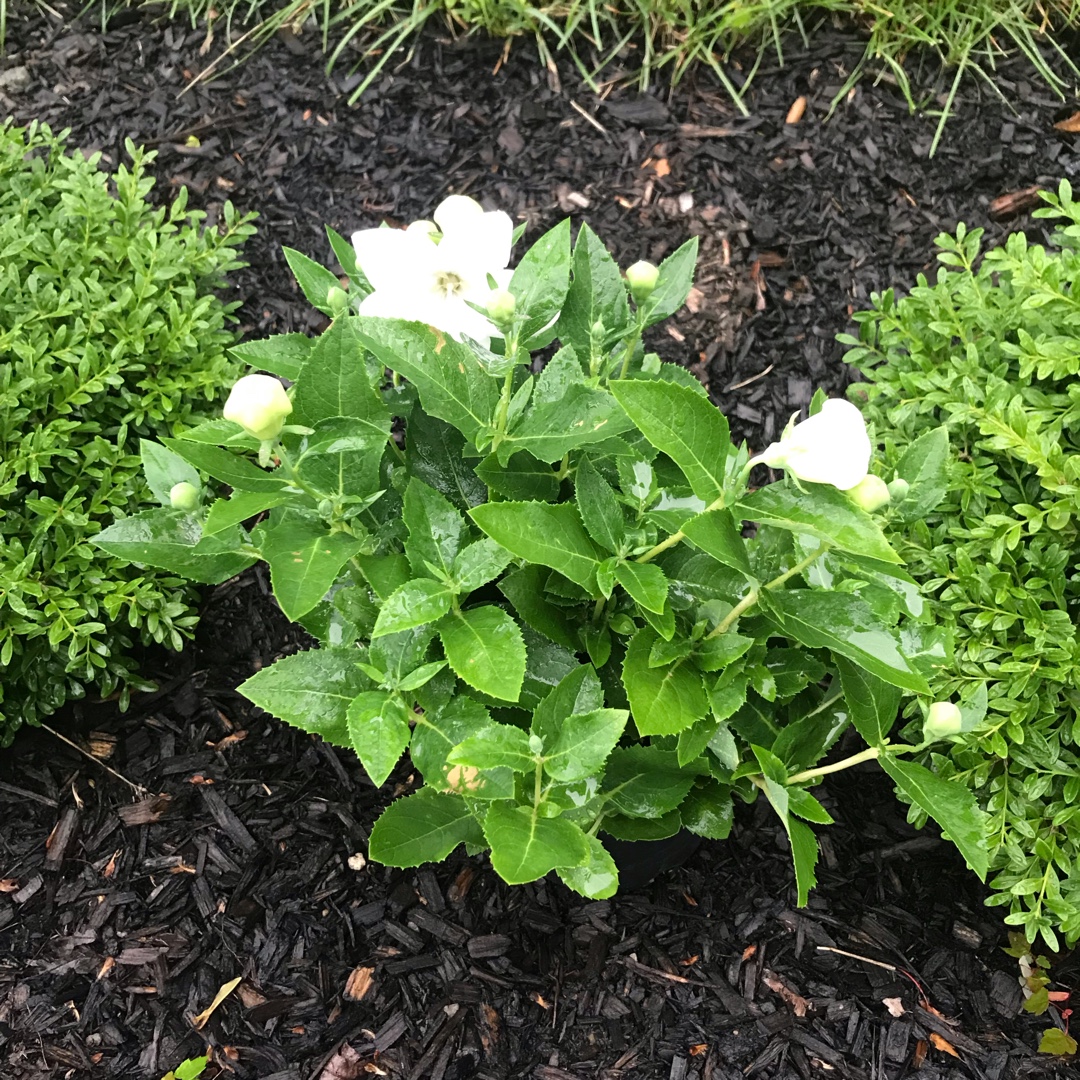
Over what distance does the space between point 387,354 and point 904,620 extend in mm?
902

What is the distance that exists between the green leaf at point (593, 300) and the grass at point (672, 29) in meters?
2.05

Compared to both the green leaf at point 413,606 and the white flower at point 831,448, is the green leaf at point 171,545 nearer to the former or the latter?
the green leaf at point 413,606

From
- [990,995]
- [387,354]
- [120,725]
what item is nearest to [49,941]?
[120,725]

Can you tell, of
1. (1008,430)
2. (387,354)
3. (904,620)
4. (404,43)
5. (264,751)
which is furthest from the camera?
(404,43)

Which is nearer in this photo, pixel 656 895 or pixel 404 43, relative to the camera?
pixel 656 895

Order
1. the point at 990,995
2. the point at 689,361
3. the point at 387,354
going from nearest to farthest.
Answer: the point at 387,354 < the point at 990,995 < the point at 689,361

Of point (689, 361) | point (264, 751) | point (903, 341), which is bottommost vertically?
point (264, 751)

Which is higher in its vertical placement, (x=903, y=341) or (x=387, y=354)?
(x=387, y=354)

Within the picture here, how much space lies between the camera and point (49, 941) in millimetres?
1837

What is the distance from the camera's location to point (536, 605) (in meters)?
1.29

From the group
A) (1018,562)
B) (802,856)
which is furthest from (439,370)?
(1018,562)

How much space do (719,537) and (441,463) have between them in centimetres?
52

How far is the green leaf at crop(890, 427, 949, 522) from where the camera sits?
1.23 meters

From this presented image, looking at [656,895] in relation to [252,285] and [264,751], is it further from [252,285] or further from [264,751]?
[252,285]
